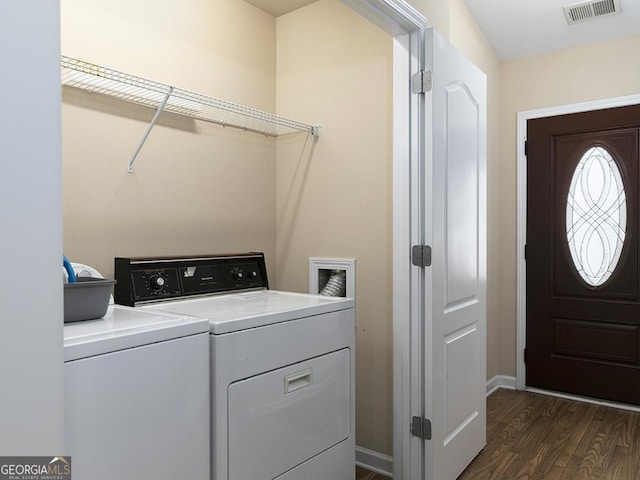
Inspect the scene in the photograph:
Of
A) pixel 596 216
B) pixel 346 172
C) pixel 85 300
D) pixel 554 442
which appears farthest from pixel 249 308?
pixel 596 216

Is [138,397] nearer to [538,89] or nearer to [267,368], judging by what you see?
[267,368]

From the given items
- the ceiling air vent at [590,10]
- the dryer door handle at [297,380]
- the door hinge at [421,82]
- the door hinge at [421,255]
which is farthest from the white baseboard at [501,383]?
the ceiling air vent at [590,10]

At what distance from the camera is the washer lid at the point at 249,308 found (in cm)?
148

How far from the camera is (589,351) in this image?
3211 millimetres

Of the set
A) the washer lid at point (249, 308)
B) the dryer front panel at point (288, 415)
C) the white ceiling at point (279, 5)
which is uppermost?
the white ceiling at point (279, 5)

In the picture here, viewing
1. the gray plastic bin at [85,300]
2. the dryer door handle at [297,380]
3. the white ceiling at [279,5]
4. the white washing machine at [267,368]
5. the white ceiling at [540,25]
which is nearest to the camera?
the gray plastic bin at [85,300]

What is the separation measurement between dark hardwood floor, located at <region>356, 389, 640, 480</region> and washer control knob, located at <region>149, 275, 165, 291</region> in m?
1.33

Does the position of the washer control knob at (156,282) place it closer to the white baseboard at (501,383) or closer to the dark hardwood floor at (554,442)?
the dark hardwood floor at (554,442)

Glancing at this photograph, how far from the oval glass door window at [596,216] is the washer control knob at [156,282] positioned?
2758 millimetres

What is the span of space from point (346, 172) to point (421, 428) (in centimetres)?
130

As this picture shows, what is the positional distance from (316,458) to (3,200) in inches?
55.8

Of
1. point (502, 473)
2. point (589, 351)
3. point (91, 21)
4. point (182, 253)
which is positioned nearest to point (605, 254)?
point (589, 351)

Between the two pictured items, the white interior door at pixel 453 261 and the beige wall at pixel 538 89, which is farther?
the beige wall at pixel 538 89

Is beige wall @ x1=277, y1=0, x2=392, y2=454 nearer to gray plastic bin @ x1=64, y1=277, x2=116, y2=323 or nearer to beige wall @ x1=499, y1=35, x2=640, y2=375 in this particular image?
gray plastic bin @ x1=64, y1=277, x2=116, y2=323
